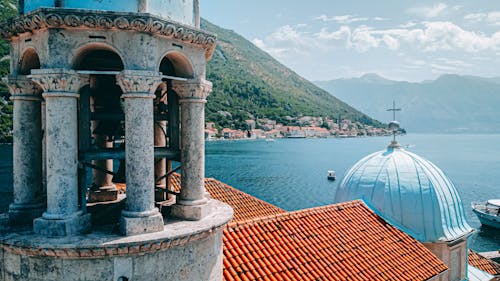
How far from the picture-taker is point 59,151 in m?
4.98

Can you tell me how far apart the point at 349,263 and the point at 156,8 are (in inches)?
298

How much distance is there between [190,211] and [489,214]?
5120cm

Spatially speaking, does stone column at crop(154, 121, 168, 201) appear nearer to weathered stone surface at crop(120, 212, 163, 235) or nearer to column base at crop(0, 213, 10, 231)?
weathered stone surface at crop(120, 212, 163, 235)

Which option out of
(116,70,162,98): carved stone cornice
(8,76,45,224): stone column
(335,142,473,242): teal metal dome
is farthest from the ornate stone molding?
(335,142,473,242): teal metal dome

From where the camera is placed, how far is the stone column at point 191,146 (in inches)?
235

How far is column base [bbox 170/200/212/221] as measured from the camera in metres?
5.84

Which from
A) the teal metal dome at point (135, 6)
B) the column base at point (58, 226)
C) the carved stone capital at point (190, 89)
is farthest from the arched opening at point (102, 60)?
the column base at point (58, 226)

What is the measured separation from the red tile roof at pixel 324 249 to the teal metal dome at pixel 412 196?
1180 millimetres

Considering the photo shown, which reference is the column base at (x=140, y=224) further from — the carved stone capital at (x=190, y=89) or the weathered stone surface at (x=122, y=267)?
the carved stone capital at (x=190, y=89)

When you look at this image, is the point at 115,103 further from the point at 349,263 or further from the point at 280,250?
the point at 349,263

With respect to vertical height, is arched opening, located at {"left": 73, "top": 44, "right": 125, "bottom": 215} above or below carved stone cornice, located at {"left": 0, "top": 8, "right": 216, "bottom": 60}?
below

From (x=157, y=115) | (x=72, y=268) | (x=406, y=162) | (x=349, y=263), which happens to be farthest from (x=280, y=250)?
(x=406, y=162)

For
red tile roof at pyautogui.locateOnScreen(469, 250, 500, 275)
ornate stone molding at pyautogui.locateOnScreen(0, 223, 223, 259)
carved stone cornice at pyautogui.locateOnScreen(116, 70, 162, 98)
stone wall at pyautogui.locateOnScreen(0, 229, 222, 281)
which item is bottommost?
red tile roof at pyautogui.locateOnScreen(469, 250, 500, 275)

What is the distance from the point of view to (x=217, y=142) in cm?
16500
